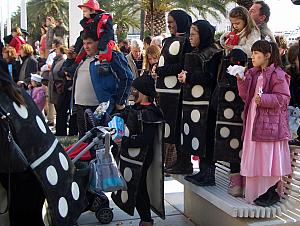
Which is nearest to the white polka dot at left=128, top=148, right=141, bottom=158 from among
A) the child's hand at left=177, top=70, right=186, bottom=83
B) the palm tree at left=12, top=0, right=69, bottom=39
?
the child's hand at left=177, top=70, right=186, bottom=83

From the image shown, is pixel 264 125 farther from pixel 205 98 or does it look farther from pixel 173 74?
pixel 173 74

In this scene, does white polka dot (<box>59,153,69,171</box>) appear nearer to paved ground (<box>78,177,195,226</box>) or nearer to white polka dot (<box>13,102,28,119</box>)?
white polka dot (<box>13,102,28,119</box>)

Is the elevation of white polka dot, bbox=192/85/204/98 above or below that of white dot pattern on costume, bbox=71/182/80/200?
above

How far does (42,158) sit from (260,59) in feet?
6.95

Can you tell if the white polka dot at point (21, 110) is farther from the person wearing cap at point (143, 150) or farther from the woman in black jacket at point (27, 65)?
the woman in black jacket at point (27, 65)

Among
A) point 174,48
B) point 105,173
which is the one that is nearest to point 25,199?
point 105,173

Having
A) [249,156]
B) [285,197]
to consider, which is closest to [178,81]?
[249,156]

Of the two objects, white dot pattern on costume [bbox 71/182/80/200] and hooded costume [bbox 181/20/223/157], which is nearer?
white dot pattern on costume [bbox 71/182/80/200]

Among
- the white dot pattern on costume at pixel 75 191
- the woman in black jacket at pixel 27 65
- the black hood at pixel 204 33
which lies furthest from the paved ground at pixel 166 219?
the woman in black jacket at pixel 27 65

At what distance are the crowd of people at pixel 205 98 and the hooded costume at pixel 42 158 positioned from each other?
5.08 feet

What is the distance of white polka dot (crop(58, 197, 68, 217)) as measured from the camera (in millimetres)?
2354

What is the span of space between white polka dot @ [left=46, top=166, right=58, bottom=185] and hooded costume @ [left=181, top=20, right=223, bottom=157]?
2.11 metres

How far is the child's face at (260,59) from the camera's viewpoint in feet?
12.3

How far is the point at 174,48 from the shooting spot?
4578mm
